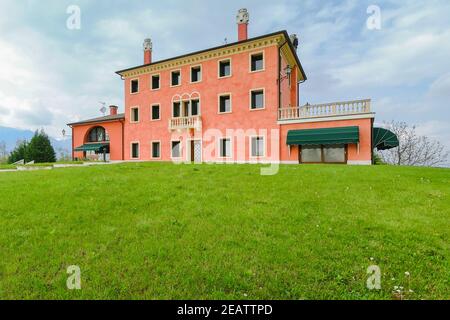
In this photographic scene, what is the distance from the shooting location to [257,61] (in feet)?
70.3

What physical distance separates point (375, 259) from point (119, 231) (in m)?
4.86

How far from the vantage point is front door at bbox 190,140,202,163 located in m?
23.4

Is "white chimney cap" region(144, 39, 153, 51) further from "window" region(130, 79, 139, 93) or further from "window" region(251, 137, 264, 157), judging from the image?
"window" region(251, 137, 264, 157)

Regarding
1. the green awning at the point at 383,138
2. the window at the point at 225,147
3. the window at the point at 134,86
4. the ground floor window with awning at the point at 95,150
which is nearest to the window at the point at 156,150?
the window at the point at 134,86

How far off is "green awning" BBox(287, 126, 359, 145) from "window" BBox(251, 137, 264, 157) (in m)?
2.31

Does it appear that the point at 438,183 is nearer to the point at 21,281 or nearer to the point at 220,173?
the point at 220,173

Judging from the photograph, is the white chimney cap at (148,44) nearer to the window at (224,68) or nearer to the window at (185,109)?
the window at (185,109)

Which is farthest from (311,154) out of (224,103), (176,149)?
(176,149)

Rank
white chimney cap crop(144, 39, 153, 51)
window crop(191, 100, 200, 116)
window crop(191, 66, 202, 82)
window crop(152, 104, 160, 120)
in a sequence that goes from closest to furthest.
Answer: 1. window crop(191, 100, 200, 116)
2. window crop(191, 66, 202, 82)
3. window crop(152, 104, 160, 120)
4. white chimney cap crop(144, 39, 153, 51)

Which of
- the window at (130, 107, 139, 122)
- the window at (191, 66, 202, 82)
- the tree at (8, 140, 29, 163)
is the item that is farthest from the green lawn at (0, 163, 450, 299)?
the tree at (8, 140, 29, 163)

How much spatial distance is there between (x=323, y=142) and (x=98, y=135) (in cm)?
2730

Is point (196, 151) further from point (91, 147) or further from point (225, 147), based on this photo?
point (91, 147)

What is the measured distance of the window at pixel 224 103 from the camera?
22453mm

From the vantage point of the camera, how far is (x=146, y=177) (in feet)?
33.6
